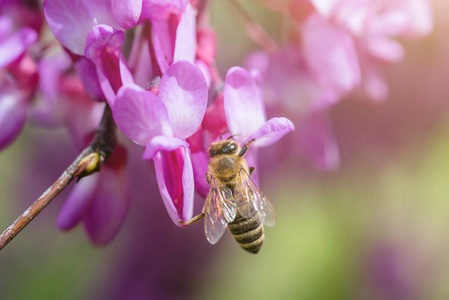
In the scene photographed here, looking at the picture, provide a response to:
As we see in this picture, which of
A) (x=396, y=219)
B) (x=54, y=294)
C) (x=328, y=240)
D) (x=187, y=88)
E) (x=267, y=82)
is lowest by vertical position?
(x=396, y=219)

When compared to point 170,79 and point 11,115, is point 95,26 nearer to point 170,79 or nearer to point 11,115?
point 170,79

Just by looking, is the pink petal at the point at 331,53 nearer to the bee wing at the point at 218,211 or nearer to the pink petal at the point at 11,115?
the bee wing at the point at 218,211

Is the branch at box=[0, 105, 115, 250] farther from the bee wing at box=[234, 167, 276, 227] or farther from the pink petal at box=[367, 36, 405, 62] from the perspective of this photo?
the pink petal at box=[367, 36, 405, 62]

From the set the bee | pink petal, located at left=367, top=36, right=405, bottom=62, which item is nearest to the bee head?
the bee

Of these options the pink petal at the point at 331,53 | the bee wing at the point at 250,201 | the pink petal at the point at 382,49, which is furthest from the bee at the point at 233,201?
the pink petal at the point at 382,49

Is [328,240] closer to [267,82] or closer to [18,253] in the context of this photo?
[267,82]

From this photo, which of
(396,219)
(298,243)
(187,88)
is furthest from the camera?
(396,219)

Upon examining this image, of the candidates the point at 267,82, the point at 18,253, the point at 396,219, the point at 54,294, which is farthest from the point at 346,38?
the point at 18,253
